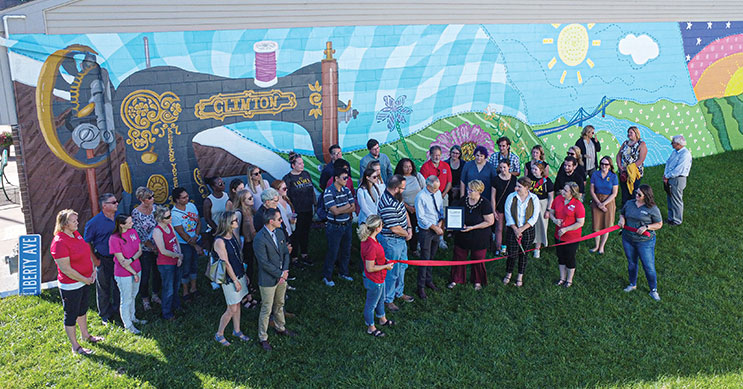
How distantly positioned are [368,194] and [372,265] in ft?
5.28

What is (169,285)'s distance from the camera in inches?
289

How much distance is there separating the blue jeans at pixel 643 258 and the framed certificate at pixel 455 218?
2.26m

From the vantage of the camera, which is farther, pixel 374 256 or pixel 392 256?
pixel 392 256

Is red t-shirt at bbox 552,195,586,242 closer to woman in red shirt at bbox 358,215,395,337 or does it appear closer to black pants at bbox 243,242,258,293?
woman in red shirt at bbox 358,215,395,337

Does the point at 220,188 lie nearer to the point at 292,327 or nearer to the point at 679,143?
the point at 292,327

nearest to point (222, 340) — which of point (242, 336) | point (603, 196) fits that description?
point (242, 336)

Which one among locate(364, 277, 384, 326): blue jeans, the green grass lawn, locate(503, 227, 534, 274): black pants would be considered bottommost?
the green grass lawn

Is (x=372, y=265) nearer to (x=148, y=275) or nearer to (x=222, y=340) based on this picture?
(x=222, y=340)

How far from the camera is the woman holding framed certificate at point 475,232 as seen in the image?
789cm

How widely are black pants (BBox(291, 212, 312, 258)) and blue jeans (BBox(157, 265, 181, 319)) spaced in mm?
1972

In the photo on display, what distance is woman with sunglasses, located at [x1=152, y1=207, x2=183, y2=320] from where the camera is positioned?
703 cm

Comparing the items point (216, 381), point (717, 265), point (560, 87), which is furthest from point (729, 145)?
point (216, 381)

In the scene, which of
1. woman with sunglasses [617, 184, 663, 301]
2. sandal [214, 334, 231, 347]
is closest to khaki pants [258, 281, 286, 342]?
sandal [214, 334, 231, 347]

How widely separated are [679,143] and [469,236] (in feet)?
15.6
